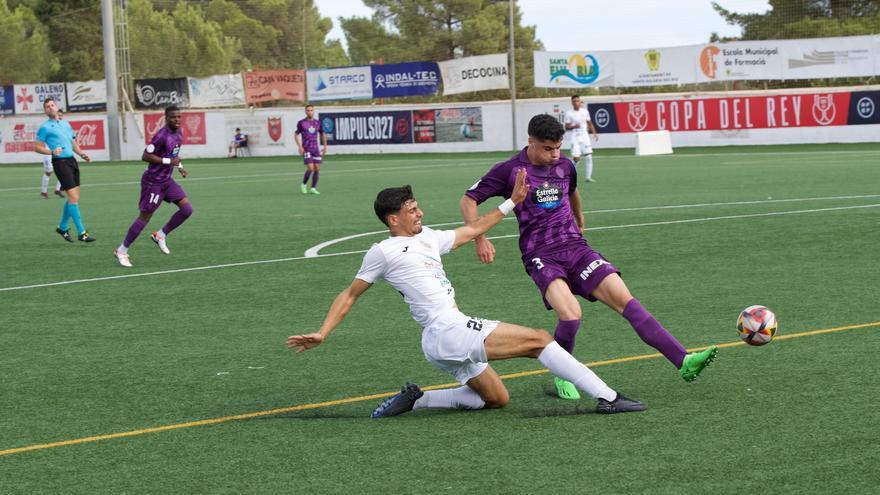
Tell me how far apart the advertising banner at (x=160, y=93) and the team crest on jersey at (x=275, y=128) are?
15.5 feet

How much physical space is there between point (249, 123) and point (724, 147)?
21.4 meters

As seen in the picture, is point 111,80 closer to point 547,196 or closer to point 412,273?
point 547,196

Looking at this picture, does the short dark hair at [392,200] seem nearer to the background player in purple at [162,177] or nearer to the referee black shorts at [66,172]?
the background player in purple at [162,177]

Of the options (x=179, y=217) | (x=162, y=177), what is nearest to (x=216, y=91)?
(x=179, y=217)

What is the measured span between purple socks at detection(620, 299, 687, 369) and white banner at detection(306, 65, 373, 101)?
46612 mm

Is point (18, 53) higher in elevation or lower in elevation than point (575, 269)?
higher

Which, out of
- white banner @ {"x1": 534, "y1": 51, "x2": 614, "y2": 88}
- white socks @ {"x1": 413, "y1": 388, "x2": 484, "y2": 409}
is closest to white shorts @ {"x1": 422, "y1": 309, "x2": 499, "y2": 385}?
white socks @ {"x1": 413, "y1": 388, "x2": 484, "y2": 409}

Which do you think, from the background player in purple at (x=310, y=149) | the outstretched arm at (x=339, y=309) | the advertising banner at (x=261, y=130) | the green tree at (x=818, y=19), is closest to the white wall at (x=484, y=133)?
the advertising banner at (x=261, y=130)

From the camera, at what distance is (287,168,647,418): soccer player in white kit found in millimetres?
7277

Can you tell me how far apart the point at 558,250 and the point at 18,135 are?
180 feet

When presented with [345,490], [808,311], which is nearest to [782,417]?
[345,490]

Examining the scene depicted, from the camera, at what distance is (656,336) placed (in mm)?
7656

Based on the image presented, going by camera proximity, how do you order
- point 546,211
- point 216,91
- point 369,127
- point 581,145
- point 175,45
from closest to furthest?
point 546,211 < point 581,145 < point 369,127 < point 216,91 < point 175,45

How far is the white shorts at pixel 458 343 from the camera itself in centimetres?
728
